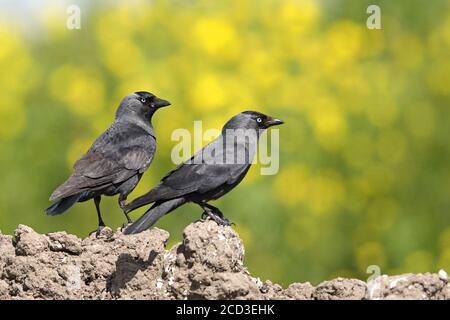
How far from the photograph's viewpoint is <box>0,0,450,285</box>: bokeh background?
11.9 meters

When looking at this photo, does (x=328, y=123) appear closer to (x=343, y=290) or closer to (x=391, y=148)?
(x=391, y=148)

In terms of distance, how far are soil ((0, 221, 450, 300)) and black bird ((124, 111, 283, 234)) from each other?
21 centimetres

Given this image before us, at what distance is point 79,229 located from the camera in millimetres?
11500

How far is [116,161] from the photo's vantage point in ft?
28.0

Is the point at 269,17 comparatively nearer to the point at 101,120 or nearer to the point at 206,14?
the point at 206,14

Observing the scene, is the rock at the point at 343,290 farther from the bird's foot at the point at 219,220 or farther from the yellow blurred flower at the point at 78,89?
Answer: the yellow blurred flower at the point at 78,89

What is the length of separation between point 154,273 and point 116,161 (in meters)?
1.93

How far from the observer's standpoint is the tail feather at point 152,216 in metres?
7.07

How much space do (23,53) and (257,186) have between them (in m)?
3.88

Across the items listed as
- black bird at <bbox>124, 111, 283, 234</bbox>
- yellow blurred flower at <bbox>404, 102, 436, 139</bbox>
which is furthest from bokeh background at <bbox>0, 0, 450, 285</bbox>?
black bird at <bbox>124, 111, 283, 234</bbox>

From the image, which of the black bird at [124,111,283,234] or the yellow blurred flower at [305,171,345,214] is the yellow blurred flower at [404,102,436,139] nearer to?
the yellow blurred flower at [305,171,345,214]

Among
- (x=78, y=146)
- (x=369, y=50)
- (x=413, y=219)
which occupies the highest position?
(x=369, y=50)
